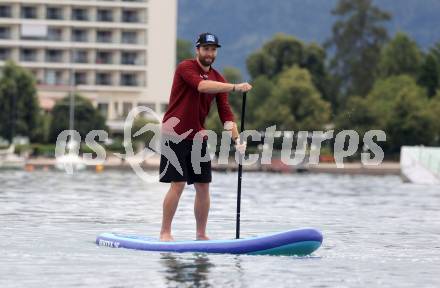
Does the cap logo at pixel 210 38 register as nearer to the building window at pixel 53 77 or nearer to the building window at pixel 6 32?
the building window at pixel 53 77

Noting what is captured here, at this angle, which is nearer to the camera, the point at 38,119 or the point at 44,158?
the point at 44,158

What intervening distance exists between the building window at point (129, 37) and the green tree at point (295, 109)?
3529 centimetres

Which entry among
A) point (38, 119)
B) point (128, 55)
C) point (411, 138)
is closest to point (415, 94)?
point (411, 138)

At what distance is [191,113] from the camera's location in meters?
16.7

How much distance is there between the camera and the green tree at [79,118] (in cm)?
13450

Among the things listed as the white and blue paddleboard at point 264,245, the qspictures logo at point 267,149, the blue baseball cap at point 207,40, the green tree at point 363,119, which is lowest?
the qspictures logo at point 267,149

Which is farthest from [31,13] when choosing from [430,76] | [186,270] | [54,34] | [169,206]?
[186,270]

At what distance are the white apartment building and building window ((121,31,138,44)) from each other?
1.89ft

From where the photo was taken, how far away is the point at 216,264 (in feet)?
49.6

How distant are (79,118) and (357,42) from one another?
4677 centimetres

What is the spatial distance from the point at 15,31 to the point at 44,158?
48.8m

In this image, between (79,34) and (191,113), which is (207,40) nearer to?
(191,113)

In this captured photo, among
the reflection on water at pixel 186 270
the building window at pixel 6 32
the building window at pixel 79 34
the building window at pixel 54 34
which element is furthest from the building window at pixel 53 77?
the reflection on water at pixel 186 270

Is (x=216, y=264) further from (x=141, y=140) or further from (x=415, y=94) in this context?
(x=415, y=94)
